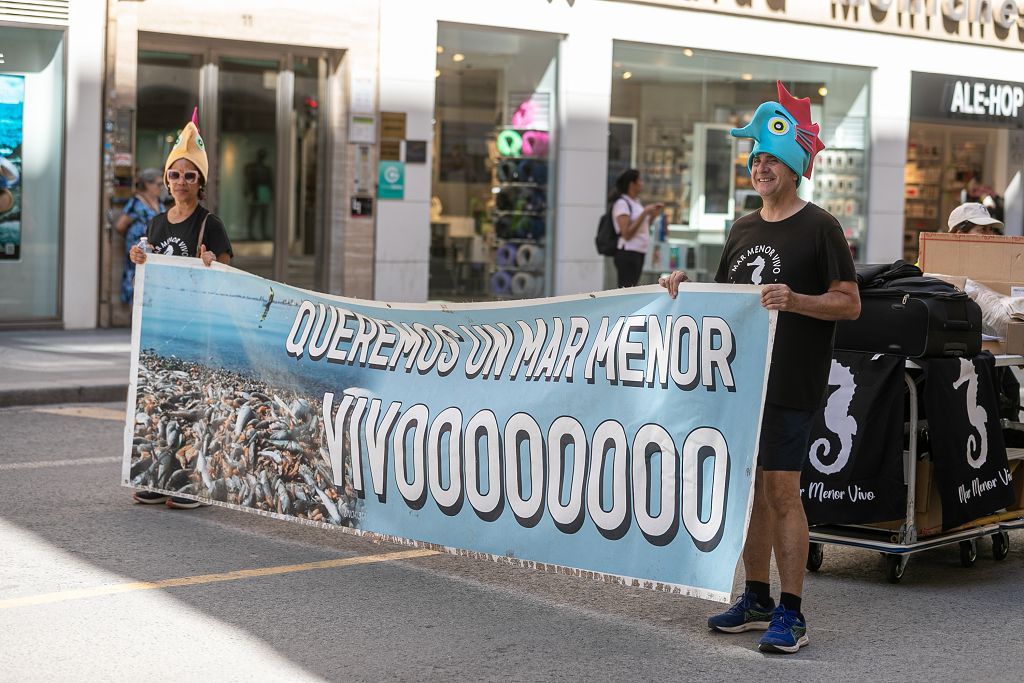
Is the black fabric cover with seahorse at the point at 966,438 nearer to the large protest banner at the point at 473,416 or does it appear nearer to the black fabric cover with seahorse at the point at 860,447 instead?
the black fabric cover with seahorse at the point at 860,447

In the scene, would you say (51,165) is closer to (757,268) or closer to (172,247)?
(172,247)

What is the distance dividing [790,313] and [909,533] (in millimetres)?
1537

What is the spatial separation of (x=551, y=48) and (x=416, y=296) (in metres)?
3.79

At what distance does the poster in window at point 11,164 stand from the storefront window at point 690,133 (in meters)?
7.65

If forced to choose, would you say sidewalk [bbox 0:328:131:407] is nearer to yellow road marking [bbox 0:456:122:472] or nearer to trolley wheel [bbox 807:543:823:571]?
yellow road marking [bbox 0:456:122:472]

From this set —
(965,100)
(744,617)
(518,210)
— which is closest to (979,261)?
(744,617)

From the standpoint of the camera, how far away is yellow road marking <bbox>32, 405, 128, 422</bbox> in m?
10.8

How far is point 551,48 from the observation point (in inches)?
751

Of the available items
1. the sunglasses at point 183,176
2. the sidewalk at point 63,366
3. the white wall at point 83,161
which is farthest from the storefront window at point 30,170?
the sunglasses at point 183,176

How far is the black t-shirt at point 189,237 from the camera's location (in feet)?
24.9

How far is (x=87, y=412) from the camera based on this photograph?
1103 cm

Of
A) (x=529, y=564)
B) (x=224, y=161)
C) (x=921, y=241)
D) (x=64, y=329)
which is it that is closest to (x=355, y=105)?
(x=224, y=161)

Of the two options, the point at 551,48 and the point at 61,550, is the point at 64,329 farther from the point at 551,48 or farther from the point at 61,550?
the point at 61,550

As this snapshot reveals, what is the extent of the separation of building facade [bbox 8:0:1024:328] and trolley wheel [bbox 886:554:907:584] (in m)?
11.1
